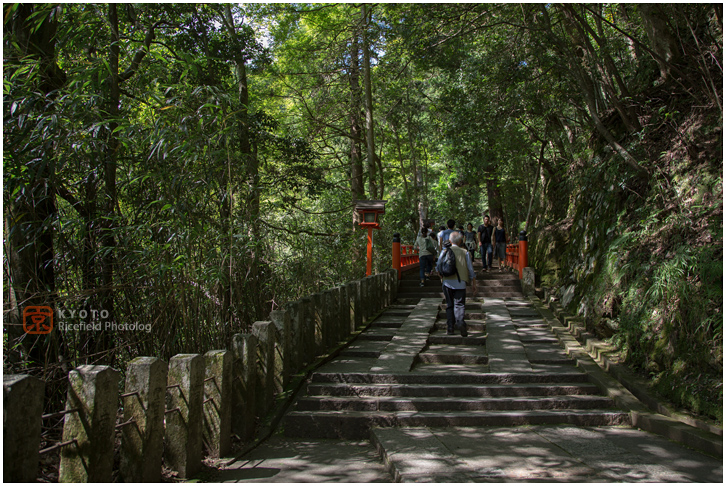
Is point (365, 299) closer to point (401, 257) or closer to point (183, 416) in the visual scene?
point (401, 257)

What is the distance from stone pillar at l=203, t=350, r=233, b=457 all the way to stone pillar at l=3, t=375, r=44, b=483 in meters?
1.44

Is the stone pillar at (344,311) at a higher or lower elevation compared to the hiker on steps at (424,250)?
lower

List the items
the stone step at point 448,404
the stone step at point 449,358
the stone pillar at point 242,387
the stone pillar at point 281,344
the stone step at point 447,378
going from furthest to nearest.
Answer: the stone step at point 449,358
the stone step at point 447,378
the stone pillar at point 281,344
the stone step at point 448,404
the stone pillar at point 242,387

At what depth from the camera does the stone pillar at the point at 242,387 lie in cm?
421

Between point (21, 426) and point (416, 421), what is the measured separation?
3131mm

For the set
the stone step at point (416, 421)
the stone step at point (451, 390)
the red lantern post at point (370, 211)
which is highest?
the red lantern post at point (370, 211)

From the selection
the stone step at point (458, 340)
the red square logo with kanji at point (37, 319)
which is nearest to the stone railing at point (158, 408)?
the red square logo with kanji at point (37, 319)

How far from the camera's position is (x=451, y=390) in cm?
511

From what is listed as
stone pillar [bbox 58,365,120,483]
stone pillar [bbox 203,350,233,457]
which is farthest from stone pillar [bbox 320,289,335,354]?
stone pillar [bbox 58,365,120,483]

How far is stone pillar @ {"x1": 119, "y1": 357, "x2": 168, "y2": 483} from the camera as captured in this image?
3.04 m

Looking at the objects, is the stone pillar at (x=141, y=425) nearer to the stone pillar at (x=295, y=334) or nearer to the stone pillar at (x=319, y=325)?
the stone pillar at (x=295, y=334)

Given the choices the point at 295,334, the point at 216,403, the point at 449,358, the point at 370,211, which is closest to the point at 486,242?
the point at 370,211

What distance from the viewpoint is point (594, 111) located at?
26.4ft

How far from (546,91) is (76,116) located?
8927 mm
